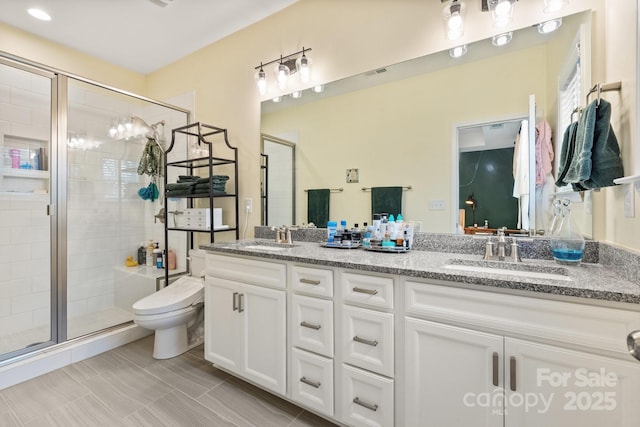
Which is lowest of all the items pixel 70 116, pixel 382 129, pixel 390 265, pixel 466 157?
pixel 390 265

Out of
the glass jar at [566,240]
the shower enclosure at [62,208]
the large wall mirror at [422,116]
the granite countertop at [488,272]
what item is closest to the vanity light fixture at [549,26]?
the large wall mirror at [422,116]

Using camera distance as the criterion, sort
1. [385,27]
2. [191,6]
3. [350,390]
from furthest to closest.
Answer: [191,6], [385,27], [350,390]

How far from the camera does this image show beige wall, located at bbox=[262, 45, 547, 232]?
1494mm

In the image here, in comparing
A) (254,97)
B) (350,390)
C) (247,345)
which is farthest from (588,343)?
(254,97)

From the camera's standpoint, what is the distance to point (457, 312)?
107 cm

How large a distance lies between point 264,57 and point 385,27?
104 centimetres

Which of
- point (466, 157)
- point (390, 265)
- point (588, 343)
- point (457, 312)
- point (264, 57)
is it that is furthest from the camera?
point (264, 57)

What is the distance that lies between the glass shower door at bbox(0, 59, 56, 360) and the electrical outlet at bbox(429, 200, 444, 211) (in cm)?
272

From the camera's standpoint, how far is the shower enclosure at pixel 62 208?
83.7 inches

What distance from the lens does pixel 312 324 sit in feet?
4.67

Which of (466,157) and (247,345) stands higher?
(466,157)

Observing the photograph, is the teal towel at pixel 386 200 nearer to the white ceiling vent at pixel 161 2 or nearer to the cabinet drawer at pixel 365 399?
the cabinet drawer at pixel 365 399

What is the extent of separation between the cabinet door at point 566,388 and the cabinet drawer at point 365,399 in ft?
1.44

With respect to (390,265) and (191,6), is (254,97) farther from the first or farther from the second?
(390,265)
